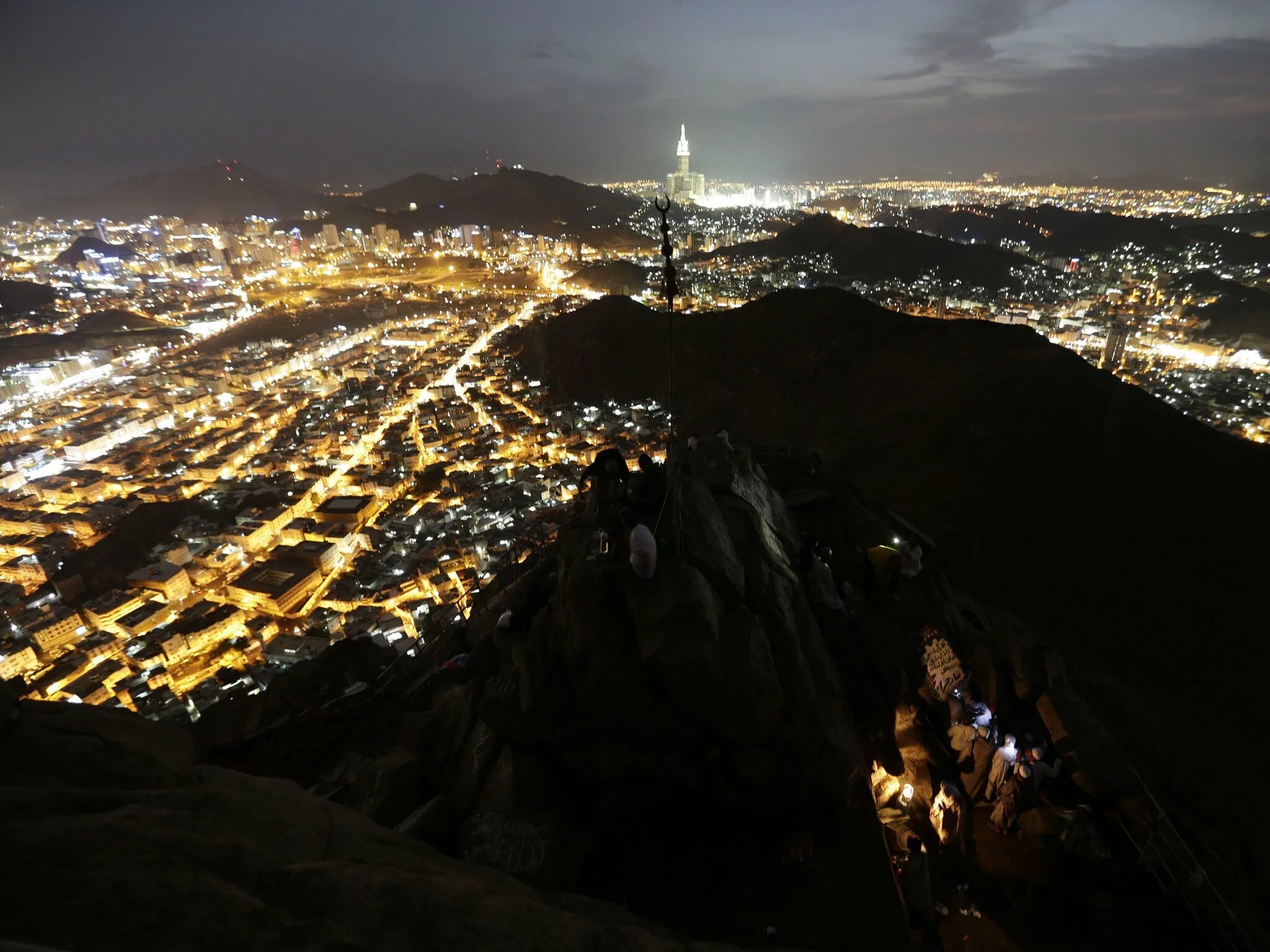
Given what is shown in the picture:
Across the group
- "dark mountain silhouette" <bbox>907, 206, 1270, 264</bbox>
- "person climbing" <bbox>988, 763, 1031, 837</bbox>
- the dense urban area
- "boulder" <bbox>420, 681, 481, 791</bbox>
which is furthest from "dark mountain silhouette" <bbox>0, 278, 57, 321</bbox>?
"dark mountain silhouette" <bbox>907, 206, 1270, 264</bbox>

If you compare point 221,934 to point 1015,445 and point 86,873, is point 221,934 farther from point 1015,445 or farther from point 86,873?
point 1015,445

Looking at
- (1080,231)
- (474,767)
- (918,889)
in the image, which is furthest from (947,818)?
(1080,231)

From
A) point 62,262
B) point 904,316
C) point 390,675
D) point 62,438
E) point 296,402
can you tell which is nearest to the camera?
point 390,675

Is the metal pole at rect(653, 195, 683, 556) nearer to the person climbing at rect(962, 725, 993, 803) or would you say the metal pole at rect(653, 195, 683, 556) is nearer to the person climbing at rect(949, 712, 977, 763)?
the person climbing at rect(949, 712, 977, 763)

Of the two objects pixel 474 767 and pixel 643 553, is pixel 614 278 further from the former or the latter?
pixel 474 767

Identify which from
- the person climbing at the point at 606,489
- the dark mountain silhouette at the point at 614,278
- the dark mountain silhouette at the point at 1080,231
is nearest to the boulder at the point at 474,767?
the person climbing at the point at 606,489

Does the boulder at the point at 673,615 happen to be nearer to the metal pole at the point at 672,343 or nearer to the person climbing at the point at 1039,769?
the metal pole at the point at 672,343

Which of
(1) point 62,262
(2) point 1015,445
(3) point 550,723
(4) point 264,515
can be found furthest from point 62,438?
(1) point 62,262
